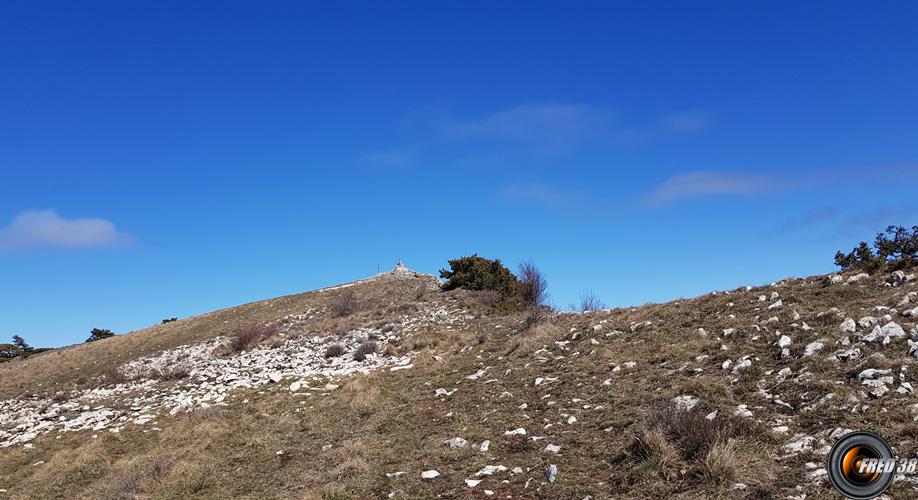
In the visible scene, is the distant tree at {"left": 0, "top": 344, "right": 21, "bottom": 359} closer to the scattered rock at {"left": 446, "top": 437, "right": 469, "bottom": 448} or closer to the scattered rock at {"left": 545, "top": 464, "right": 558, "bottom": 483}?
the scattered rock at {"left": 446, "top": 437, "right": 469, "bottom": 448}

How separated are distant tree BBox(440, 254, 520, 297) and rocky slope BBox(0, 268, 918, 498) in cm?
824

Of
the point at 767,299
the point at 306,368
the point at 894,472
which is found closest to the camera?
the point at 894,472

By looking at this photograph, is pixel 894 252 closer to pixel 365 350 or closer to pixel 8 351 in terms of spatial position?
pixel 365 350

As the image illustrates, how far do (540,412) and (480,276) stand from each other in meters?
20.9

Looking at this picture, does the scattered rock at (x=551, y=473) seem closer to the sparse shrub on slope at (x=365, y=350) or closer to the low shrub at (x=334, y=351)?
the sparse shrub on slope at (x=365, y=350)

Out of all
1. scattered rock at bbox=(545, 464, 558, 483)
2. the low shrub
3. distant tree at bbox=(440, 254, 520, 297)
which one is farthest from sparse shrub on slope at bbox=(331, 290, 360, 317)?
scattered rock at bbox=(545, 464, 558, 483)

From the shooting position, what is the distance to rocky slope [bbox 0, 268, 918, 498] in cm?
722

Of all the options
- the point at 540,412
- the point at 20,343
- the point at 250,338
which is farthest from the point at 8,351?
the point at 540,412

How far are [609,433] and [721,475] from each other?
8.01 ft

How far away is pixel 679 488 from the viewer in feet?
21.7

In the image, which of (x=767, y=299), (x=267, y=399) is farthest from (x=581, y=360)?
(x=267, y=399)

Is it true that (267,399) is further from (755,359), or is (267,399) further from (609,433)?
(755,359)

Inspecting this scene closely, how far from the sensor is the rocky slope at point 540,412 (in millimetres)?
7223

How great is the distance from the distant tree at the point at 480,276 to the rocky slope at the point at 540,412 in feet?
27.0
